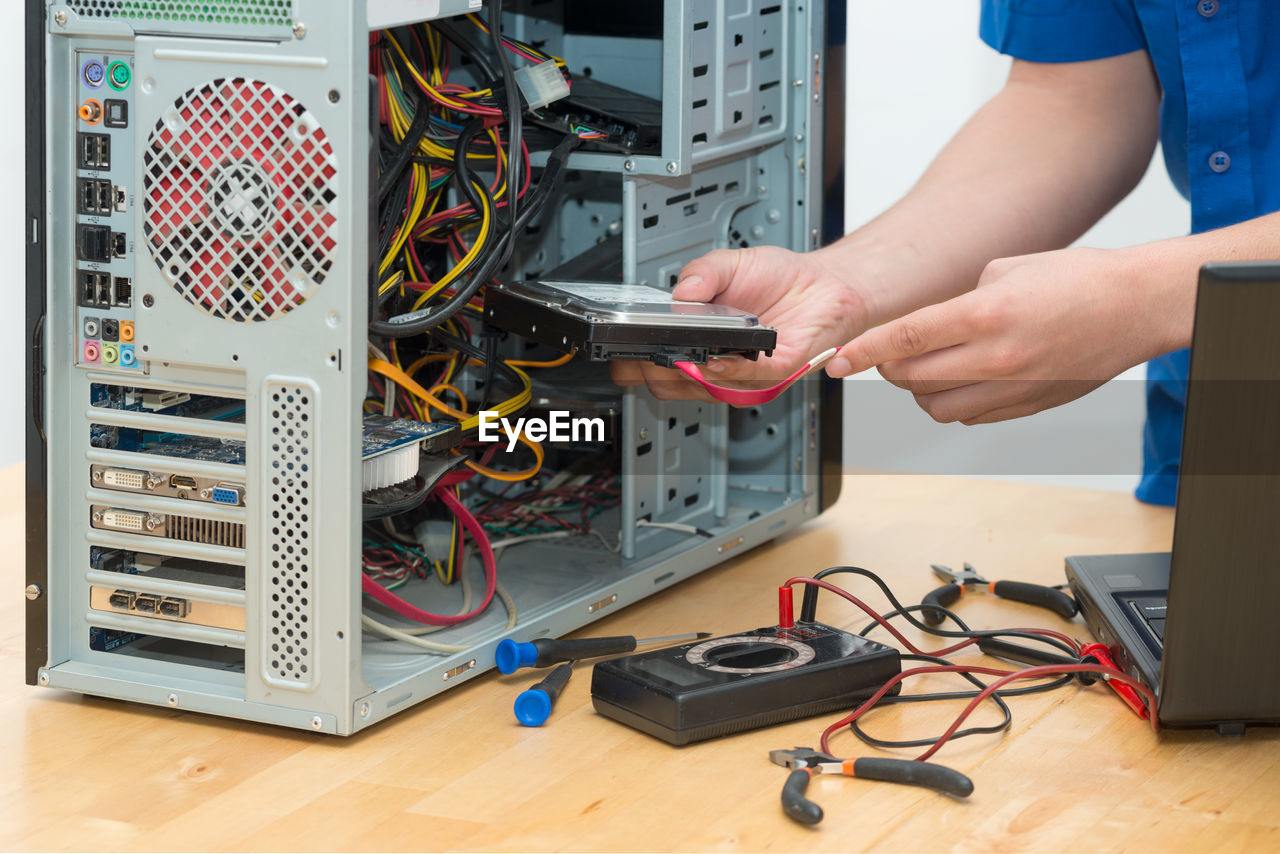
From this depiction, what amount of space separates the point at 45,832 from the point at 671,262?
71 cm

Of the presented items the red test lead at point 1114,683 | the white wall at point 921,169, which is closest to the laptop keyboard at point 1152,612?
the red test lead at point 1114,683

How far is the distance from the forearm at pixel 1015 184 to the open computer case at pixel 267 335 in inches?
8.7

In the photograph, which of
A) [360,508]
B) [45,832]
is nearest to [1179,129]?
[360,508]

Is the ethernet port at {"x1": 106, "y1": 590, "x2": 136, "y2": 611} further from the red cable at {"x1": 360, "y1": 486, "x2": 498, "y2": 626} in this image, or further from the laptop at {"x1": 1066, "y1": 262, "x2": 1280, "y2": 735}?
the laptop at {"x1": 1066, "y1": 262, "x2": 1280, "y2": 735}

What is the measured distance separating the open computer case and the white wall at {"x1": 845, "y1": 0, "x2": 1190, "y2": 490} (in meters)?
1.15

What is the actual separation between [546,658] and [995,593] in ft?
1.48

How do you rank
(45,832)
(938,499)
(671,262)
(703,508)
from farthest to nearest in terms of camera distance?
(938,499), (703,508), (671,262), (45,832)

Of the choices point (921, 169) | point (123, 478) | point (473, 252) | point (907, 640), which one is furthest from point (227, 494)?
point (921, 169)

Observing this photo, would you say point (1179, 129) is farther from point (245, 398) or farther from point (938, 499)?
point (245, 398)

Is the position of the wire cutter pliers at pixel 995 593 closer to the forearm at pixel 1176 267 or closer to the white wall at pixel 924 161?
the forearm at pixel 1176 267

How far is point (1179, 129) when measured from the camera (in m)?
1.51

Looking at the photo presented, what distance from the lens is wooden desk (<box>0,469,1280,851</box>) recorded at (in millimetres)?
847

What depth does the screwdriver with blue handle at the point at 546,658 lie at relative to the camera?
1.01 metres
